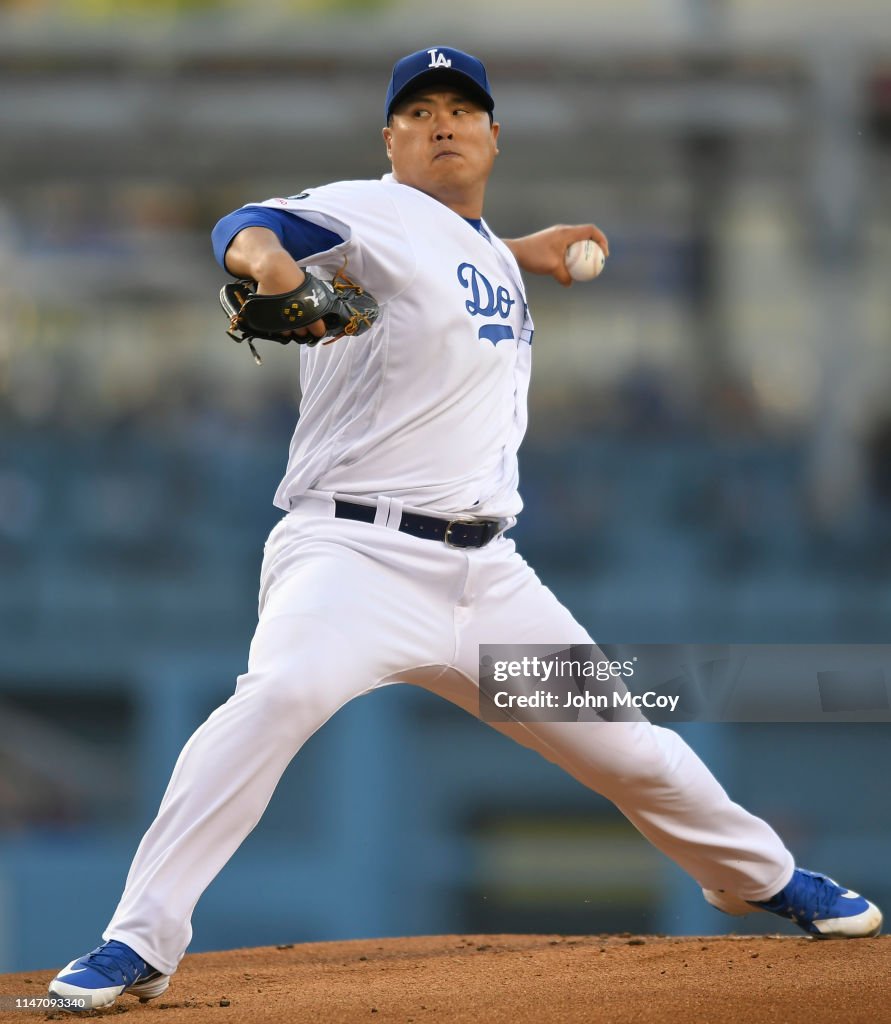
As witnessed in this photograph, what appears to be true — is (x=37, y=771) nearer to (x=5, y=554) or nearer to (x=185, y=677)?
(x=185, y=677)

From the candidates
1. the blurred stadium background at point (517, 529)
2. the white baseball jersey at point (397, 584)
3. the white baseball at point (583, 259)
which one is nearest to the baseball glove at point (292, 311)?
the white baseball jersey at point (397, 584)

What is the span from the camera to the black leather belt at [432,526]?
285 centimetres

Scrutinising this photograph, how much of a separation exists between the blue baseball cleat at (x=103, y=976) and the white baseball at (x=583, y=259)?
63.6 inches

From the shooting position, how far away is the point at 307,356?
301 cm

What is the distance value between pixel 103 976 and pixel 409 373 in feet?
3.77

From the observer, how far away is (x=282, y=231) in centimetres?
266

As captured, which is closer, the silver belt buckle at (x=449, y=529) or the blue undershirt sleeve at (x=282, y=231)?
the blue undershirt sleeve at (x=282, y=231)

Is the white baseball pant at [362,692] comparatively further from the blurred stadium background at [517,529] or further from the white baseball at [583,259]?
the blurred stadium background at [517,529]

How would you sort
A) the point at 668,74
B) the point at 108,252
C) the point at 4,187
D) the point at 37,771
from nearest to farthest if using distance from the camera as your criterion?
the point at 37,771
the point at 668,74
the point at 4,187
the point at 108,252

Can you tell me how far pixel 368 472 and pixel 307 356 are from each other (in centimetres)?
30

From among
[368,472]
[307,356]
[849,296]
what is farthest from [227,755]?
[849,296]

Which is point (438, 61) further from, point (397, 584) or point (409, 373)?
point (397, 584)

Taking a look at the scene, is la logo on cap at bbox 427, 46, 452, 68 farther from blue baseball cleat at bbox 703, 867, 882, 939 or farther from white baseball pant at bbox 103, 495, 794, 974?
blue baseball cleat at bbox 703, 867, 882, 939

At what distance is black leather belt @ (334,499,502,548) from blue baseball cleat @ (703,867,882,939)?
0.92 m
